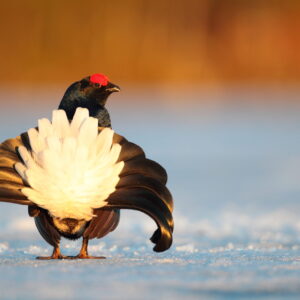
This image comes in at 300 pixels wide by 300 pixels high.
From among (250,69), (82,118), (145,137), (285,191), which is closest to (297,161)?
(285,191)

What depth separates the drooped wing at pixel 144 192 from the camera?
399 cm

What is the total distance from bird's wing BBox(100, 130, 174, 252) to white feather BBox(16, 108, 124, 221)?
0.15ft

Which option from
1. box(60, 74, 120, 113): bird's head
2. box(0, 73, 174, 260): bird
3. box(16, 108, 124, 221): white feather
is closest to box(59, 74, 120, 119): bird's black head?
box(60, 74, 120, 113): bird's head

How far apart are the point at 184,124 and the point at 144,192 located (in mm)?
11168

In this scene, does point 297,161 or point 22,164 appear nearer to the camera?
point 22,164

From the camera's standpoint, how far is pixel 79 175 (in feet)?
12.7

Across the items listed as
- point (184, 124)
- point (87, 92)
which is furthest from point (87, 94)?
point (184, 124)

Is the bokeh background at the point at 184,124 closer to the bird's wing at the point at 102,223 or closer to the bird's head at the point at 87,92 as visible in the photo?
the bird's wing at the point at 102,223

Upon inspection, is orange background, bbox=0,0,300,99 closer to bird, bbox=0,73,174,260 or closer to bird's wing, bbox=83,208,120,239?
bird's wing, bbox=83,208,120,239

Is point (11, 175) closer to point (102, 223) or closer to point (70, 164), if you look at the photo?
point (70, 164)

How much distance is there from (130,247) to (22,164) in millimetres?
1321

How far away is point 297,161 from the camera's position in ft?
33.4

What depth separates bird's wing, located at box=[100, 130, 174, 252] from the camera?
399 centimetres

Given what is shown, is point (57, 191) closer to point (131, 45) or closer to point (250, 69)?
point (131, 45)
